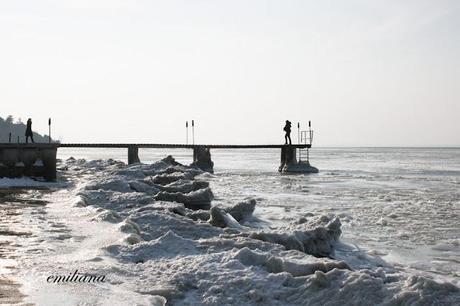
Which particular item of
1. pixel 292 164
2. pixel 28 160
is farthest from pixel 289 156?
pixel 28 160

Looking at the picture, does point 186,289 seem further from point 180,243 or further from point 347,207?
point 347,207

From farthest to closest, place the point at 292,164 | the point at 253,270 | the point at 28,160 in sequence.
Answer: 1. the point at 292,164
2. the point at 28,160
3. the point at 253,270

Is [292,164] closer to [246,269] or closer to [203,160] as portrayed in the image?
[203,160]

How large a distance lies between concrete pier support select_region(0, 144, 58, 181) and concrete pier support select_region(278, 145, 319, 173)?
66.4 feet

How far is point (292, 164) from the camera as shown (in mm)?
37438

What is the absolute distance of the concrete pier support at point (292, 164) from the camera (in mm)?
36781

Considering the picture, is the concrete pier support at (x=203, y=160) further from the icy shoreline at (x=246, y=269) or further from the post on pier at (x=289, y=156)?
the icy shoreline at (x=246, y=269)

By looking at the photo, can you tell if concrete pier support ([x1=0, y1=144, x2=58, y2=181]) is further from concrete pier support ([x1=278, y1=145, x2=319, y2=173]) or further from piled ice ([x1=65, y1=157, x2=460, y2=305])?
concrete pier support ([x1=278, y1=145, x2=319, y2=173])

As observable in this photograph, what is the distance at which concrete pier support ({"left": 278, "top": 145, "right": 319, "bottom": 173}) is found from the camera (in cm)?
3678

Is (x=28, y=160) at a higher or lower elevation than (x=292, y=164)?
higher

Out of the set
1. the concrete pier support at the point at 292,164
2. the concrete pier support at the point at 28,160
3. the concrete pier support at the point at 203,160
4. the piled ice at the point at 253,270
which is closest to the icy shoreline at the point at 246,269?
the piled ice at the point at 253,270

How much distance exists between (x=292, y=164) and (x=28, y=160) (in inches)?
851

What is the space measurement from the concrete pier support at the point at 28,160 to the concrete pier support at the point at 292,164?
2024cm

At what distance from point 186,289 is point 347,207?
10619 mm
